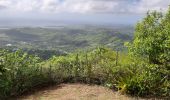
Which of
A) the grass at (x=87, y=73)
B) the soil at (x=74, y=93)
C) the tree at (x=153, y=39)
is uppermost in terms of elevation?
the tree at (x=153, y=39)

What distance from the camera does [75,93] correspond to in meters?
13.0

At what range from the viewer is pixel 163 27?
13.6 metres

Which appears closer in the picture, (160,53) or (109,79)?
(160,53)

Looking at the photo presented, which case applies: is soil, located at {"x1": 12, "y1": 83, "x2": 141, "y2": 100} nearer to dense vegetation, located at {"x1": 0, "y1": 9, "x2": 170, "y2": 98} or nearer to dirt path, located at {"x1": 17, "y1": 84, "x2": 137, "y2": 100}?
dirt path, located at {"x1": 17, "y1": 84, "x2": 137, "y2": 100}

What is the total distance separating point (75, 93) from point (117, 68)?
207 cm

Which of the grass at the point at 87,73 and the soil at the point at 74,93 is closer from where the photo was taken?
the soil at the point at 74,93

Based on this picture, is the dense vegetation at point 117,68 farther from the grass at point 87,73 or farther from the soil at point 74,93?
the soil at point 74,93

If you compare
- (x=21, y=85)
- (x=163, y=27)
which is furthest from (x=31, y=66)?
(x=163, y=27)

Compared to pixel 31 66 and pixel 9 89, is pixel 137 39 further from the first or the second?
pixel 9 89

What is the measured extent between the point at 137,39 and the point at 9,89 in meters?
5.20

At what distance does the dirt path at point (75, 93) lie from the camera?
1249cm

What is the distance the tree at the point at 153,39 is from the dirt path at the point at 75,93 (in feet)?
6.30

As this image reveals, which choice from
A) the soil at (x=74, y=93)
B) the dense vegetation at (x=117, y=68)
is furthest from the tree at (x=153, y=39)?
the soil at (x=74, y=93)

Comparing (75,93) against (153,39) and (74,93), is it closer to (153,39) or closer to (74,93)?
(74,93)
